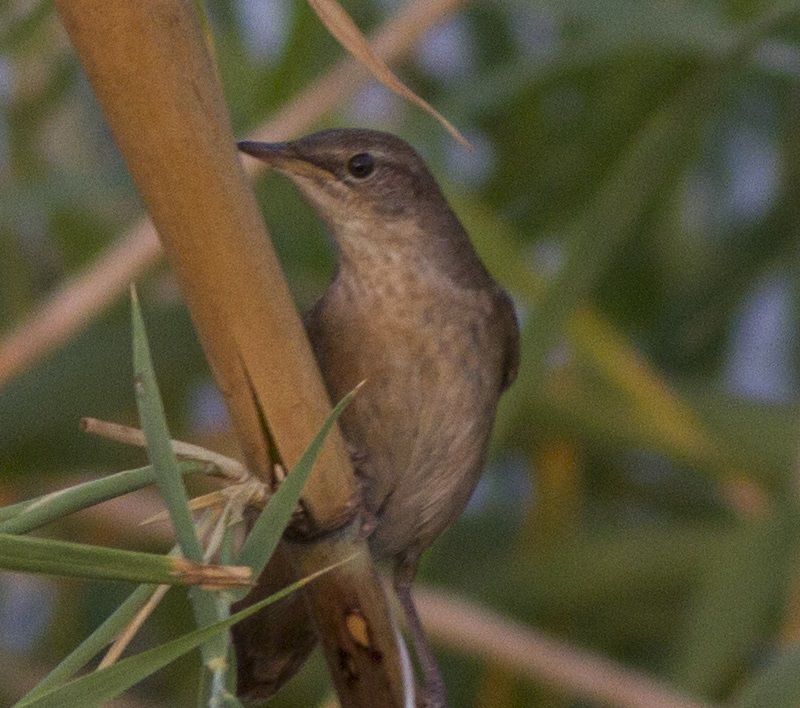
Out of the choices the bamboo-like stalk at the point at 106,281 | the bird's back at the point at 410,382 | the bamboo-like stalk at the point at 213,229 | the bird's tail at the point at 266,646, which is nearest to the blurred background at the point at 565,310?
the bamboo-like stalk at the point at 106,281

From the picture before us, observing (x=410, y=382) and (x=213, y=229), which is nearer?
(x=213, y=229)

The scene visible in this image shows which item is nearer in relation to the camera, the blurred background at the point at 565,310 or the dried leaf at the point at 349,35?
the dried leaf at the point at 349,35

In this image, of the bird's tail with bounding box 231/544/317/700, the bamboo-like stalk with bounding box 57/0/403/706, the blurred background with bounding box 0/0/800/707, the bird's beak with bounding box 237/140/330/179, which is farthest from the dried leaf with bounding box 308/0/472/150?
the blurred background with bounding box 0/0/800/707

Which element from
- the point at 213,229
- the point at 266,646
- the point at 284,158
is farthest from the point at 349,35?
the point at 266,646

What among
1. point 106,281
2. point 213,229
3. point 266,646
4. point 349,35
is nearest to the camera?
point 213,229

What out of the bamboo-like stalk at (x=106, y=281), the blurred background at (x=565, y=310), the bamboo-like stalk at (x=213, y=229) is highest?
the bamboo-like stalk at (x=213, y=229)

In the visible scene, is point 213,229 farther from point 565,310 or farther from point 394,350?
point 565,310

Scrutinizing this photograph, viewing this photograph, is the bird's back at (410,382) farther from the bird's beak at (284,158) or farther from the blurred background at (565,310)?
the blurred background at (565,310)

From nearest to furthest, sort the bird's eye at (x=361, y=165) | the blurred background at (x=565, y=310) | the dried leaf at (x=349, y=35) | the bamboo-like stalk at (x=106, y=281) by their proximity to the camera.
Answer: the dried leaf at (x=349, y=35) → the bird's eye at (x=361, y=165) → the bamboo-like stalk at (x=106, y=281) → the blurred background at (x=565, y=310)
